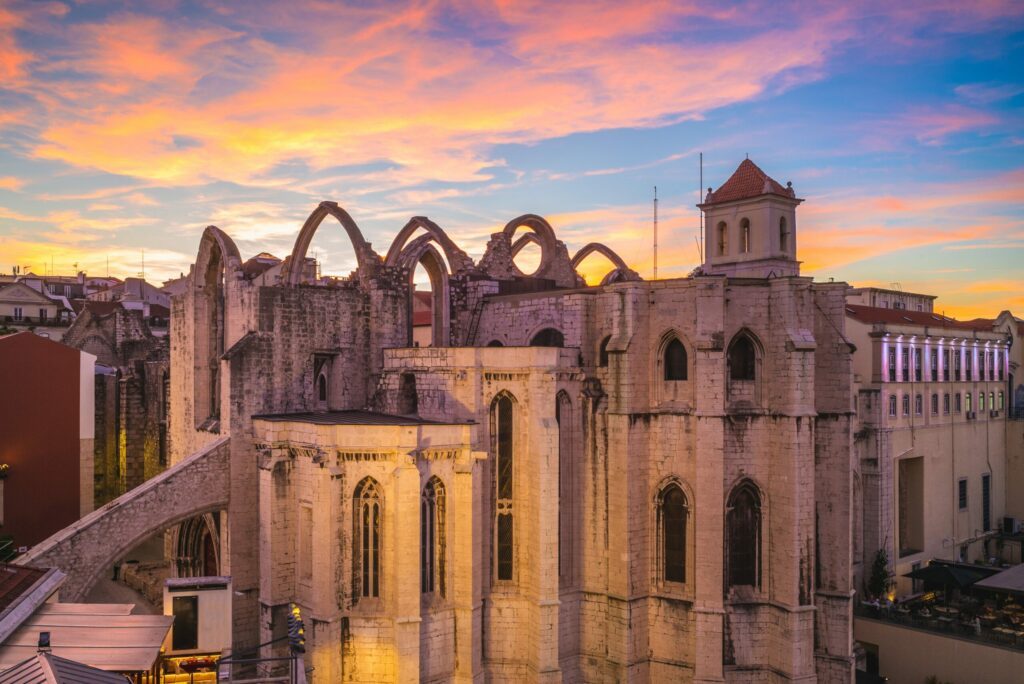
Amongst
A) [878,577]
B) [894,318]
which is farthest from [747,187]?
[878,577]

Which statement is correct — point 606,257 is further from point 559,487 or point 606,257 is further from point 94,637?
point 94,637

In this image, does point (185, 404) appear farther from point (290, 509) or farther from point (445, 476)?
point (445, 476)

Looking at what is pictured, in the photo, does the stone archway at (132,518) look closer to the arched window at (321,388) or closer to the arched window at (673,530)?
the arched window at (321,388)

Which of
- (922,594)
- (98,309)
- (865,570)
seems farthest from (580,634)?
(98,309)

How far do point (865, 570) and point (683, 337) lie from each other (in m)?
18.3

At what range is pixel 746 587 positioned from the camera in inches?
921

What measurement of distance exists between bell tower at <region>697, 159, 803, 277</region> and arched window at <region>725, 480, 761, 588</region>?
→ 58.6ft

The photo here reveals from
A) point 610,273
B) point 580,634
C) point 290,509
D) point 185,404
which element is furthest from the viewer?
point 610,273

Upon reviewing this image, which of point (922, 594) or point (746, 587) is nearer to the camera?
point (746, 587)

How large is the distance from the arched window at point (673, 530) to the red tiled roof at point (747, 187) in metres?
20.7

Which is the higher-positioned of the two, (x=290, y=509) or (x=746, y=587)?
(x=290, y=509)

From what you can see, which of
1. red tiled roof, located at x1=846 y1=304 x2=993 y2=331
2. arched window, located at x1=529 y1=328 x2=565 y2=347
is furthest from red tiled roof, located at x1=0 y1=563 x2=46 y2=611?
red tiled roof, located at x1=846 y1=304 x2=993 y2=331

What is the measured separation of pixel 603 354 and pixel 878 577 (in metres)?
18.4

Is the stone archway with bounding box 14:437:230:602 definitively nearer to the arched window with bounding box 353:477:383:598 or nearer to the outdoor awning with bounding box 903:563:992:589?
the arched window with bounding box 353:477:383:598
